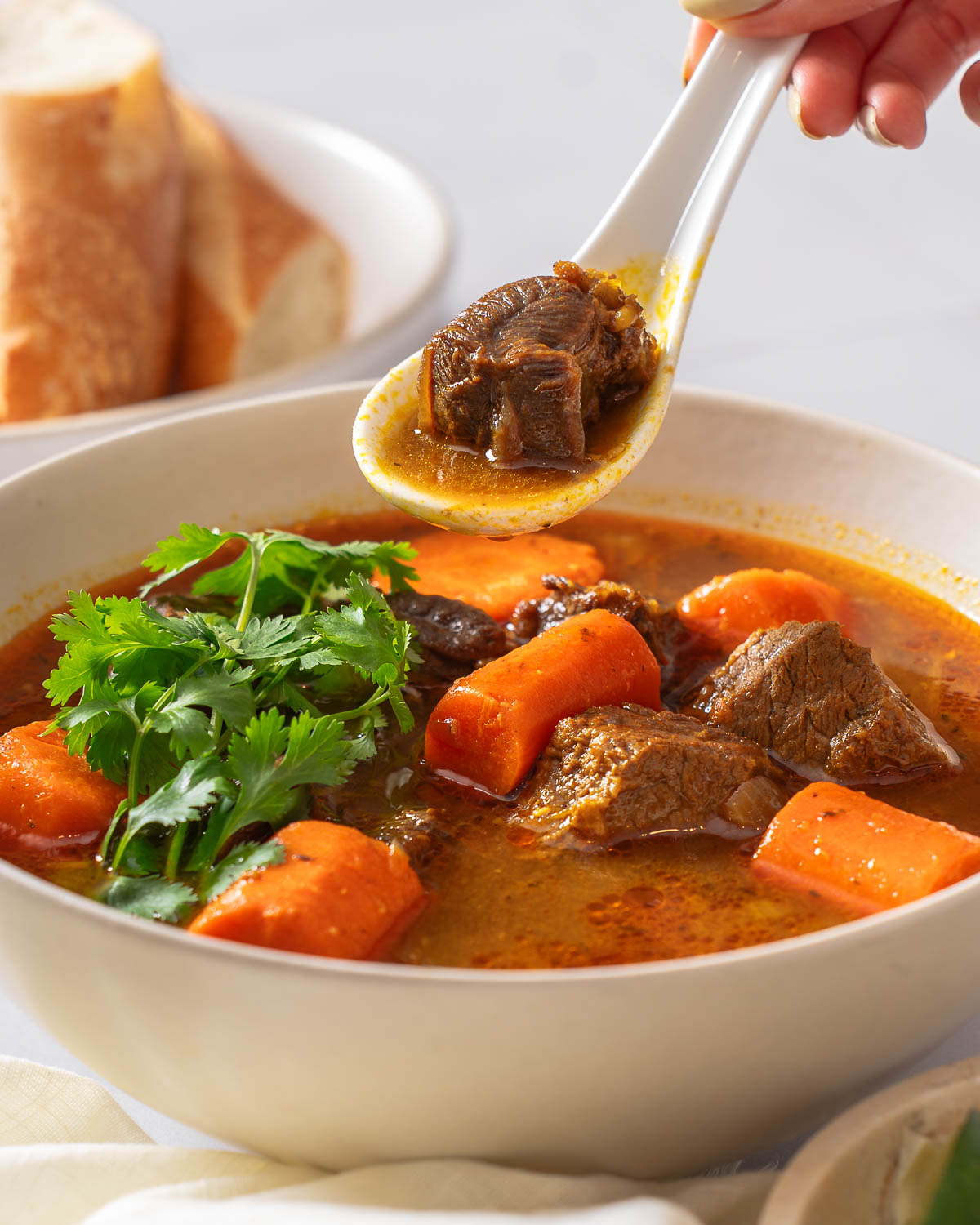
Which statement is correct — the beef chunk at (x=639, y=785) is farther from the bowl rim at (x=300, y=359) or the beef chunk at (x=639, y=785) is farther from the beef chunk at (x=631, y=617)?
the bowl rim at (x=300, y=359)

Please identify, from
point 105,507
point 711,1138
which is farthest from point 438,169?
point 711,1138

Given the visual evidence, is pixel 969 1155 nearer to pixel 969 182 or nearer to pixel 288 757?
pixel 288 757

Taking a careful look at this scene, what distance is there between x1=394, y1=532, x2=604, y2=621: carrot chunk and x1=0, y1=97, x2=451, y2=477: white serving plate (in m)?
0.88

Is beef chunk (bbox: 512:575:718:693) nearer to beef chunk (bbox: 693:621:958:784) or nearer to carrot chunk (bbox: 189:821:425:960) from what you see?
beef chunk (bbox: 693:621:958:784)

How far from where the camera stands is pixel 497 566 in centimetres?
305

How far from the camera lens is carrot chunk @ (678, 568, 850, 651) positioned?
2.81 m

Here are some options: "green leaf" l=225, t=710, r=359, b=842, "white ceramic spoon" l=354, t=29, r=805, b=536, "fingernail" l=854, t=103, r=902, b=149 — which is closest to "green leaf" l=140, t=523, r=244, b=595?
"white ceramic spoon" l=354, t=29, r=805, b=536

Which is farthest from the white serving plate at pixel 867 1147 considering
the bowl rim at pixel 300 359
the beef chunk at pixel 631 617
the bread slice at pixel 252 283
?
the bread slice at pixel 252 283

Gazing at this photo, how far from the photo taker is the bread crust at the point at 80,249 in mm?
4488

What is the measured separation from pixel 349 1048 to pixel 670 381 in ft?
4.78

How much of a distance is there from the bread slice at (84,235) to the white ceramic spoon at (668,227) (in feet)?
7.16

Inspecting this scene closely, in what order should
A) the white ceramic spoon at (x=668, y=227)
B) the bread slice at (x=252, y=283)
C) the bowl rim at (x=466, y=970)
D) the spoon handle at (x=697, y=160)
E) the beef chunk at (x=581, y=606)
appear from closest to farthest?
the bowl rim at (x=466, y=970)
the white ceramic spoon at (x=668, y=227)
the beef chunk at (x=581, y=606)
the spoon handle at (x=697, y=160)
the bread slice at (x=252, y=283)

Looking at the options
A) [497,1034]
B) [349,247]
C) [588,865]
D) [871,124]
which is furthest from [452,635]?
[349,247]

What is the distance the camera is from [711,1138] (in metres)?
Answer: 1.77
